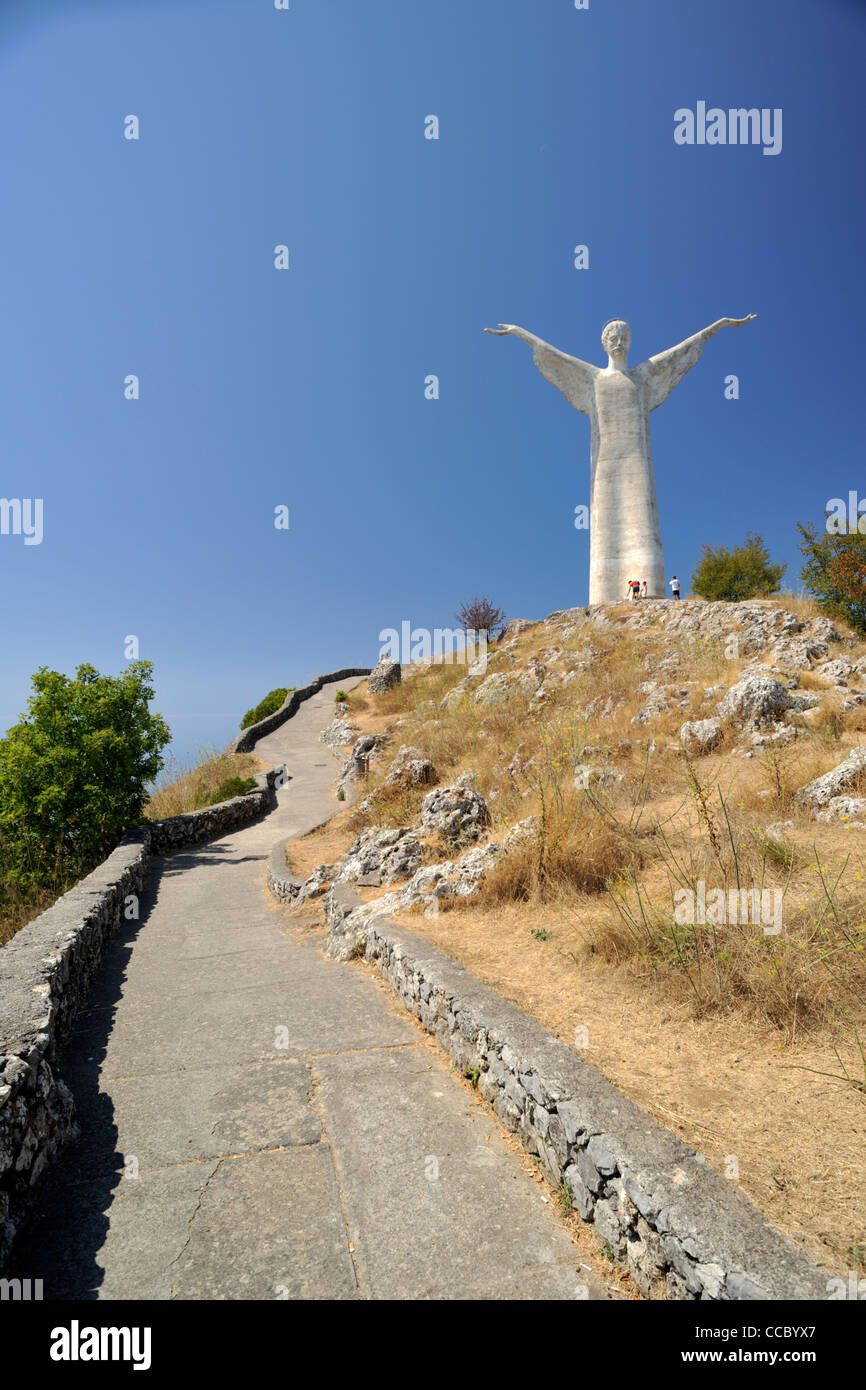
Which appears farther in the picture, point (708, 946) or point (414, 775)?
point (414, 775)

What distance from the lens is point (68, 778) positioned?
11.1m

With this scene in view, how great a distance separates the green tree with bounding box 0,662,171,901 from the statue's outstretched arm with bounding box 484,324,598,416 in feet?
56.4

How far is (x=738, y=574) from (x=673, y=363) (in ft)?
23.3

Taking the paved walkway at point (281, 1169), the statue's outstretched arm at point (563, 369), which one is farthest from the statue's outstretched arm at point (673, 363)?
the paved walkway at point (281, 1169)

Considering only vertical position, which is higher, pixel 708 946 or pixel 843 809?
pixel 843 809

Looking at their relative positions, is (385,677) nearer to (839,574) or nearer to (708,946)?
(839,574)

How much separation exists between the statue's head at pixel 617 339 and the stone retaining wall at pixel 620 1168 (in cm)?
2210

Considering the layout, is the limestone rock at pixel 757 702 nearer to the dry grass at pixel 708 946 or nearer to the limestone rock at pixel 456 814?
the dry grass at pixel 708 946

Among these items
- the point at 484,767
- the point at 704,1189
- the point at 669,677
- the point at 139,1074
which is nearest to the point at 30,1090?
the point at 139,1074

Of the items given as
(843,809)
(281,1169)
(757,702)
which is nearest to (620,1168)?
(281,1169)

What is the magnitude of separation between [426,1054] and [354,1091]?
22.5 inches

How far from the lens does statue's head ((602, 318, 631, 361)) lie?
21250mm

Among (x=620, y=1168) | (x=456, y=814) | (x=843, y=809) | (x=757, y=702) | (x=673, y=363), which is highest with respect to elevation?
(x=673, y=363)
